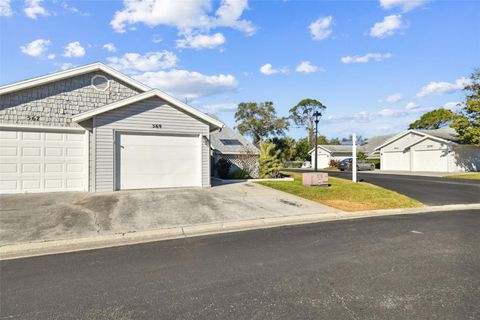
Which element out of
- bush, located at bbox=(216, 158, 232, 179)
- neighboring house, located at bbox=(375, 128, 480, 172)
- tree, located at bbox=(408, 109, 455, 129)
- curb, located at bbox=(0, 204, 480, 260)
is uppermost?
tree, located at bbox=(408, 109, 455, 129)

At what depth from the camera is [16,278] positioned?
4.53m

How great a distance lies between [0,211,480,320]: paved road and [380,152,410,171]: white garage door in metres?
31.3

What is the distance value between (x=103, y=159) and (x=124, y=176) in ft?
3.39

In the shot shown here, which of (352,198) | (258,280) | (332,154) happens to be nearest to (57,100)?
(258,280)

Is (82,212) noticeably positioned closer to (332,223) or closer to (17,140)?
(17,140)

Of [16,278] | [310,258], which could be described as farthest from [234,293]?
[16,278]

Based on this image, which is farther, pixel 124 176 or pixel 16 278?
pixel 124 176

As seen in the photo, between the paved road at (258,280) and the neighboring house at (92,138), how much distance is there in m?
6.56

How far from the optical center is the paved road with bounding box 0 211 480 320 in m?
3.45

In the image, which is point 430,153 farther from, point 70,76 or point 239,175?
point 70,76

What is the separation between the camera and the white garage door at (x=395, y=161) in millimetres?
34669

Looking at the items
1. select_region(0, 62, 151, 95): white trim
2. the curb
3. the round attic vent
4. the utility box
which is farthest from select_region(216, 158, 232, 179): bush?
the curb

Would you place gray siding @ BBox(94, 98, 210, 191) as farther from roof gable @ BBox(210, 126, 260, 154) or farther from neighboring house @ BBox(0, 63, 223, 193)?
roof gable @ BBox(210, 126, 260, 154)

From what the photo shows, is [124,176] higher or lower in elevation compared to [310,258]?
higher
